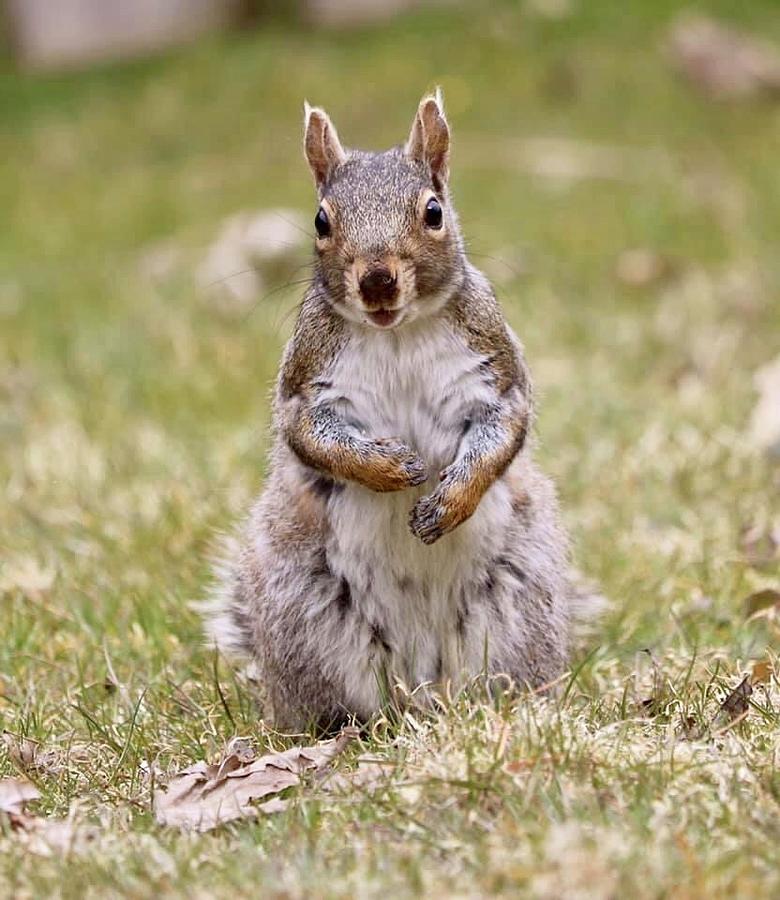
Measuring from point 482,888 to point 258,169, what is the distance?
392 inches

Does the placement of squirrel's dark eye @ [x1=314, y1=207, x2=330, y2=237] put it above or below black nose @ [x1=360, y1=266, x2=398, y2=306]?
above

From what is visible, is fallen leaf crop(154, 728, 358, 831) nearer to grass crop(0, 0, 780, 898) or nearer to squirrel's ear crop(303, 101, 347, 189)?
grass crop(0, 0, 780, 898)

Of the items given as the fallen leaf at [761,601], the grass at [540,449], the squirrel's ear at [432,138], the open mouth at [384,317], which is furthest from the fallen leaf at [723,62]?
the open mouth at [384,317]

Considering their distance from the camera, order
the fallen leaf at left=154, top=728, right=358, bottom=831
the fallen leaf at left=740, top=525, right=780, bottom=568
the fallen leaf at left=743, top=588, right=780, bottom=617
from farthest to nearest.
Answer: the fallen leaf at left=740, top=525, right=780, bottom=568 → the fallen leaf at left=743, top=588, right=780, bottom=617 → the fallen leaf at left=154, top=728, right=358, bottom=831

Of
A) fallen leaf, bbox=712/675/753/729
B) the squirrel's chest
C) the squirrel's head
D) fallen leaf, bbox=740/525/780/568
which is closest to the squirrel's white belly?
the squirrel's chest

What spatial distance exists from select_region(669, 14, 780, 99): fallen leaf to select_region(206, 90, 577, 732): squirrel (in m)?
9.08

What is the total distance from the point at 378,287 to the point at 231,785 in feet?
3.06

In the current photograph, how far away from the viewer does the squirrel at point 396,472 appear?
3.34 meters

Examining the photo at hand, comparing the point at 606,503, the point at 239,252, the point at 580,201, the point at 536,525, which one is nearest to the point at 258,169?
the point at 580,201

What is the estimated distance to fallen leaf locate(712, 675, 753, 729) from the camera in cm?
324

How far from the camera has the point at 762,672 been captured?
3545 millimetres

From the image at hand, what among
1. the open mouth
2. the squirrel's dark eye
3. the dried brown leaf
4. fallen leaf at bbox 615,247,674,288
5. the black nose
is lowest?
the dried brown leaf

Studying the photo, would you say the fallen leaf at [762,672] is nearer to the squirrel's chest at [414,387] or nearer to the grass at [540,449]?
the grass at [540,449]

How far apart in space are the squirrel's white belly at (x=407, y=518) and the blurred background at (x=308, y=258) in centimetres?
72
